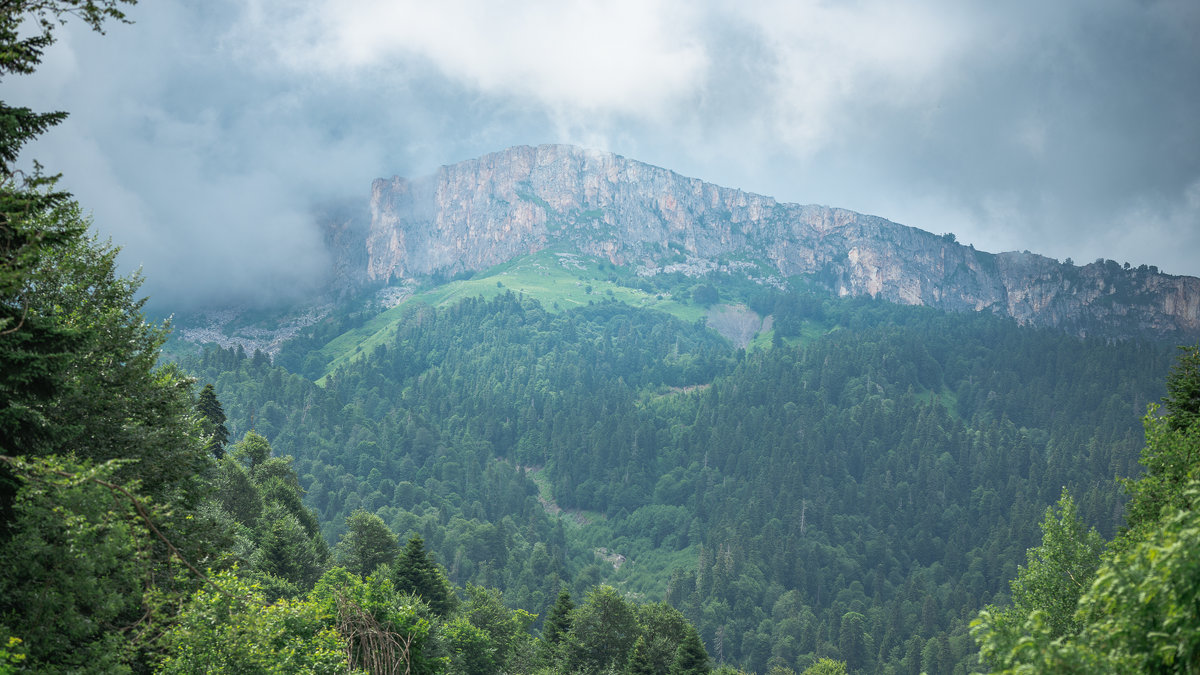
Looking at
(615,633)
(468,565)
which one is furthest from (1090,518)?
(615,633)

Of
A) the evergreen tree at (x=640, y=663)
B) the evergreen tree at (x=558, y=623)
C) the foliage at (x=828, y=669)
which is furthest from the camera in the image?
the foliage at (x=828, y=669)

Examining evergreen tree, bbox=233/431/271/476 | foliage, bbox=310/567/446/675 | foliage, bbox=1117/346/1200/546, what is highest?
evergreen tree, bbox=233/431/271/476

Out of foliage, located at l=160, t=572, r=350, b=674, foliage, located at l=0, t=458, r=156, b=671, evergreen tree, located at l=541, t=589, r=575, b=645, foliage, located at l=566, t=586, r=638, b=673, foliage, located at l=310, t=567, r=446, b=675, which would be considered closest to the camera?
foliage, located at l=0, t=458, r=156, b=671

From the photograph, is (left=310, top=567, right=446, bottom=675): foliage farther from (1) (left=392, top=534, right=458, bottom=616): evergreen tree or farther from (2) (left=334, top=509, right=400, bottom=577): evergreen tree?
(2) (left=334, top=509, right=400, bottom=577): evergreen tree

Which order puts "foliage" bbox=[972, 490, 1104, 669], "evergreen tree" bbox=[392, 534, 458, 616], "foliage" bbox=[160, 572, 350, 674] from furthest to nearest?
"evergreen tree" bbox=[392, 534, 458, 616] < "foliage" bbox=[972, 490, 1104, 669] < "foliage" bbox=[160, 572, 350, 674]

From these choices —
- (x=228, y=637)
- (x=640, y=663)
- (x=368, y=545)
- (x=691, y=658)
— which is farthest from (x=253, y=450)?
(x=228, y=637)

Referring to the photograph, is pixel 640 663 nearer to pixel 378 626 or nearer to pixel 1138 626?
pixel 378 626

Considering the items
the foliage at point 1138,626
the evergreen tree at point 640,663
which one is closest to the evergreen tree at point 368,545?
the evergreen tree at point 640,663

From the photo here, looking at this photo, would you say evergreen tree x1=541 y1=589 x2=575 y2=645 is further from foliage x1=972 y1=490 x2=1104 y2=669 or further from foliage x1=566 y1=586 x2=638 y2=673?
foliage x1=972 y1=490 x2=1104 y2=669

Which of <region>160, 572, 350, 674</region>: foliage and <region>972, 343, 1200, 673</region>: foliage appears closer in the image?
<region>972, 343, 1200, 673</region>: foliage

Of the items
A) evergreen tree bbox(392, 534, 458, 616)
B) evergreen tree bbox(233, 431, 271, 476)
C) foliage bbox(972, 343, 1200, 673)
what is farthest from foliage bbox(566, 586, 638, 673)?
foliage bbox(972, 343, 1200, 673)

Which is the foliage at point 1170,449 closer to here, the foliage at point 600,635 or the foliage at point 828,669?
the foliage at point 600,635

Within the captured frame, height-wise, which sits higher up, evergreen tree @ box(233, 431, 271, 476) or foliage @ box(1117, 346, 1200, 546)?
evergreen tree @ box(233, 431, 271, 476)

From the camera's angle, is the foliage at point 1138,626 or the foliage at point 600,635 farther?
the foliage at point 600,635
